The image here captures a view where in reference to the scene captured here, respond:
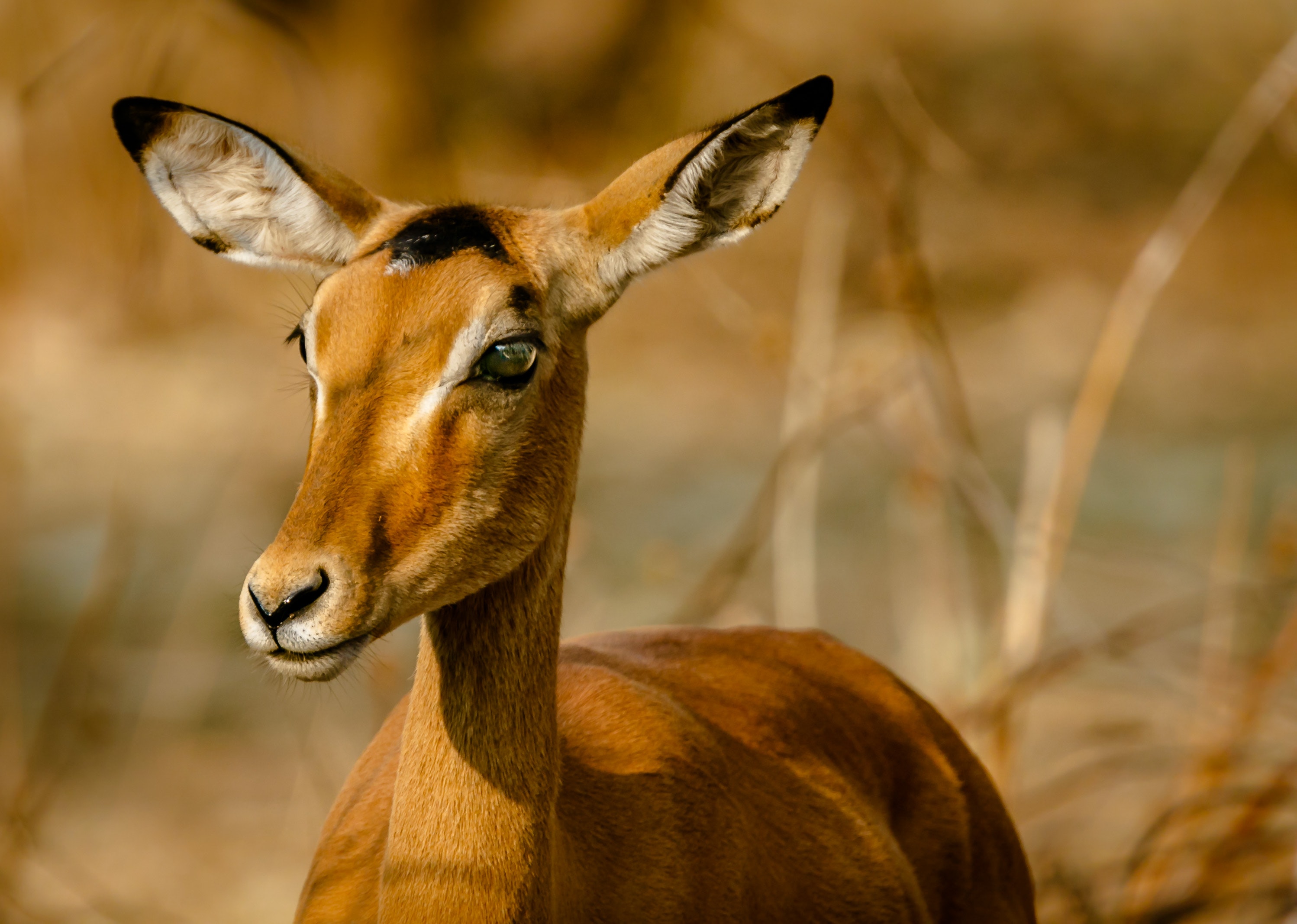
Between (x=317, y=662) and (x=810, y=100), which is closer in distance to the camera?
(x=317, y=662)

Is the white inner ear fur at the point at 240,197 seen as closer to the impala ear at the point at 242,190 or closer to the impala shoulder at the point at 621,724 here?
the impala ear at the point at 242,190

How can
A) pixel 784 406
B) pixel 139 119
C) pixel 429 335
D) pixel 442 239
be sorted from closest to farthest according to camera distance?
1. pixel 429 335
2. pixel 442 239
3. pixel 139 119
4. pixel 784 406

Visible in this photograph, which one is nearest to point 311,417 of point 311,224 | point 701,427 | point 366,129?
point 311,224

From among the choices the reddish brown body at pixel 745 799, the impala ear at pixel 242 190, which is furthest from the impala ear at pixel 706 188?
the reddish brown body at pixel 745 799

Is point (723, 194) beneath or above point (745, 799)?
above

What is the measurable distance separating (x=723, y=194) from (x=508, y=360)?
663 mm

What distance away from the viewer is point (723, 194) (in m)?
2.99

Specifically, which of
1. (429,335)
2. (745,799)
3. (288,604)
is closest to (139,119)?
(429,335)

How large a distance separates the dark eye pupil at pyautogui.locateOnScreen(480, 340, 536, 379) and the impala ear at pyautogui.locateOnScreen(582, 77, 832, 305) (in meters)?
0.30

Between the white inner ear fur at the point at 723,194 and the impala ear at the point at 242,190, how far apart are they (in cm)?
61

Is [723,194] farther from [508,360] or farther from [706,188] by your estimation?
[508,360]

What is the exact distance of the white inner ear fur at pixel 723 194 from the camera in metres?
2.77

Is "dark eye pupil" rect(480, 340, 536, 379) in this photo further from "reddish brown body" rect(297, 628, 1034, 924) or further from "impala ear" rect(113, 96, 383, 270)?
"reddish brown body" rect(297, 628, 1034, 924)

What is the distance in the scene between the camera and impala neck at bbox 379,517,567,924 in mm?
2574
